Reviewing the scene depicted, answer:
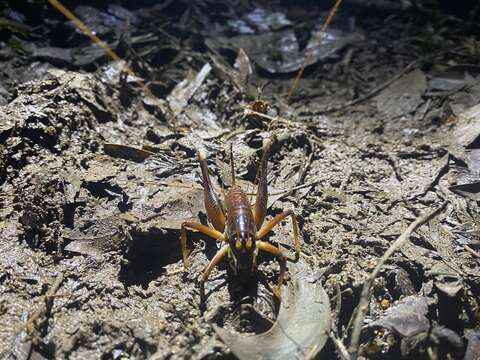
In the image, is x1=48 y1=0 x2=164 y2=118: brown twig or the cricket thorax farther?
x1=48 y1=0 x2=164 y2=118: brown twig

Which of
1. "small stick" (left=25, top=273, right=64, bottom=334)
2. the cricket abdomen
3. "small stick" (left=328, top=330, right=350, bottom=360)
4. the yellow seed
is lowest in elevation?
the yellow seed

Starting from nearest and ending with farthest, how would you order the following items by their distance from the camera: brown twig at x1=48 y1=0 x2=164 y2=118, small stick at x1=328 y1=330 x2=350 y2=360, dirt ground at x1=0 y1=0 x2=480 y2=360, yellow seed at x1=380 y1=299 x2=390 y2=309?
small stick at x1=328 y1=330 x2=350 y2=360 < dirt ground at x1=0 y1=0 x2=480 y2=360 < yellow seed at x1=380 y1=299 x2=390 y2=309 < brown twig at x1=48 y1=0 x2=164 y2=118

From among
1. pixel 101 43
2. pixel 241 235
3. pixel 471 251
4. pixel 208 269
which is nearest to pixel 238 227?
pixel 241 235

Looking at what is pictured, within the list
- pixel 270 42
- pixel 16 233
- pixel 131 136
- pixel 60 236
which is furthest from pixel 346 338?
pixel 270 42

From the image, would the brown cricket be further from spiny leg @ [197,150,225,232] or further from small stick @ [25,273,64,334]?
small stick @ [25,273,64,334]

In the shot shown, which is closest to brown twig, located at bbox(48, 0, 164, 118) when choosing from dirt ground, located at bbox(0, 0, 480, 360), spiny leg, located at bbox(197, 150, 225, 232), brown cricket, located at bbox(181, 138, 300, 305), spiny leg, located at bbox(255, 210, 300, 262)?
dirt ground, located at bbox(0, 0, 480, 360)

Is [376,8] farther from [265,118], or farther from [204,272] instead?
[204,272]

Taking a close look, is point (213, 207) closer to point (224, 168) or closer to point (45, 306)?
point (224, 168)
